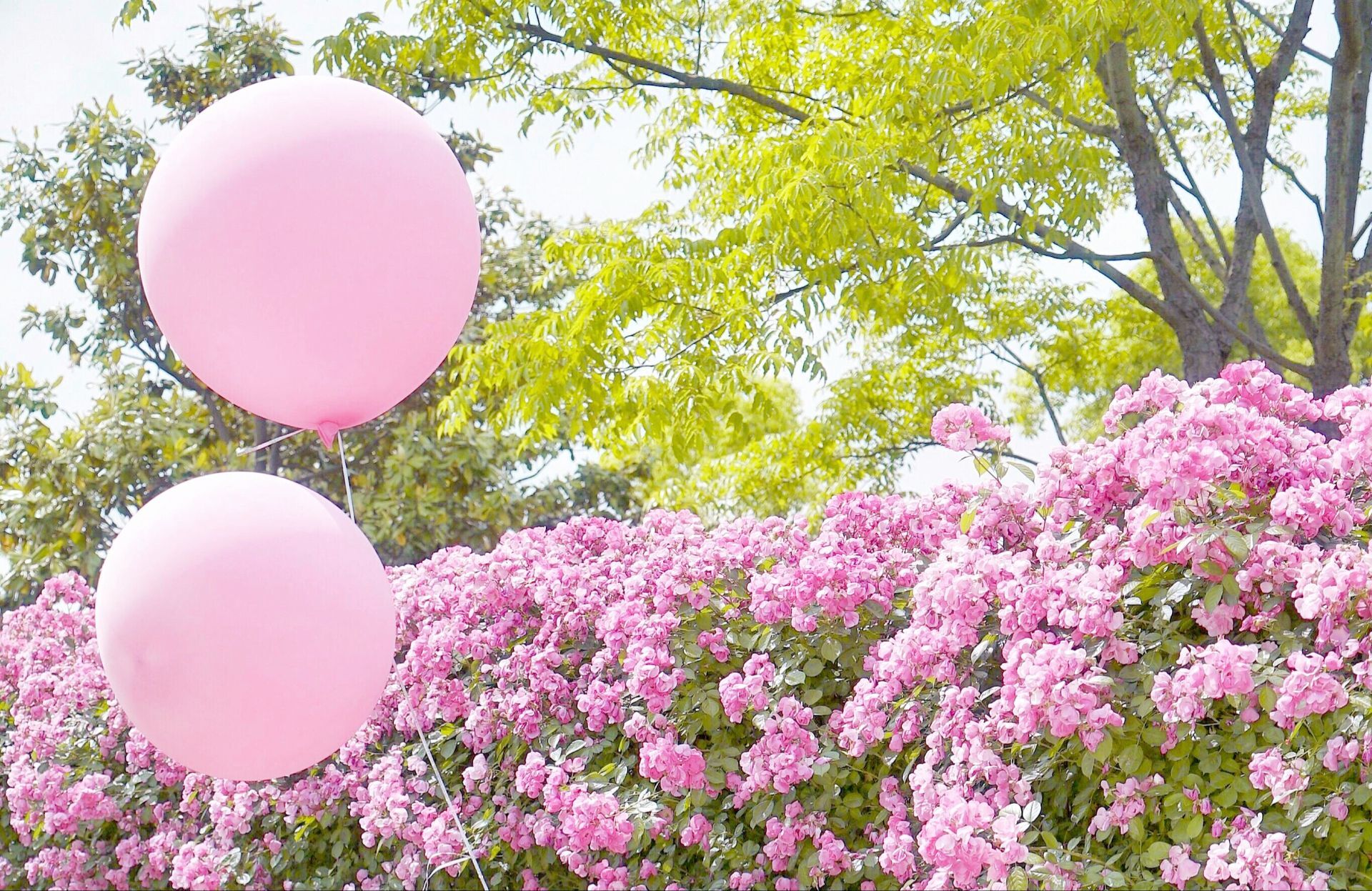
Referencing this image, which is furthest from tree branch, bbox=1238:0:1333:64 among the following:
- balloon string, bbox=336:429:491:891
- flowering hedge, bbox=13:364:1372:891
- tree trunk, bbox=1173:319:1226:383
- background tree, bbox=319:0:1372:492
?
balloon string, bbox=336:429:491:891

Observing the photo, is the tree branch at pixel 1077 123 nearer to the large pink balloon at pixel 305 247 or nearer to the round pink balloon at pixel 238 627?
the large pink balloon at pixel 305 247

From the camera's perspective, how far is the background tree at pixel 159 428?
1029 centimetres

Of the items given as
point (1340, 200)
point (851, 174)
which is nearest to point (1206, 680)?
point (851, 174)

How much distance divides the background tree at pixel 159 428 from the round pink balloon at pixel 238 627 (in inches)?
286

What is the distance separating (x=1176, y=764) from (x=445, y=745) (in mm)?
2172

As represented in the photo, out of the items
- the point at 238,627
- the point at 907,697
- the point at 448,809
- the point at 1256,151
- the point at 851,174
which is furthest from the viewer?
the point at 1256,151

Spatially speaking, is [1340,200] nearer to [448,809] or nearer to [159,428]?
[448,809]

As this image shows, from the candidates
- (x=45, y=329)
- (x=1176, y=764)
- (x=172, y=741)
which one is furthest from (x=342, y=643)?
(x=45, y=329)

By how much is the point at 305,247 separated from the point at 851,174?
3.78m

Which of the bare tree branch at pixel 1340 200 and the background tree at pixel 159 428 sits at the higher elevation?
the background tree at pixel 159 428

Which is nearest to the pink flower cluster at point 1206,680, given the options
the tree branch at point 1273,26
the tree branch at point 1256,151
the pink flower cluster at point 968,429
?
the pink flower cluster at point 968,429

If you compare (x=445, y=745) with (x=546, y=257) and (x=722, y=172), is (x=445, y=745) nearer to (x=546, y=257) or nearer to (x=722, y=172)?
(x=546, y=257)

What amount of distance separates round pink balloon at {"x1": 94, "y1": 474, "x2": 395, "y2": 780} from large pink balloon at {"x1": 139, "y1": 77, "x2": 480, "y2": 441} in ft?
1.02

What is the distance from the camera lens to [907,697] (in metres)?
2.91
